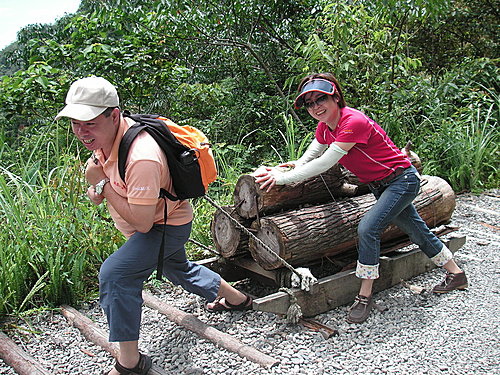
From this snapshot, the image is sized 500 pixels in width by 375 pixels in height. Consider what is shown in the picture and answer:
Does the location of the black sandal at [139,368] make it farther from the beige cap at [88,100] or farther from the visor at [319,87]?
the visor at [319,87]

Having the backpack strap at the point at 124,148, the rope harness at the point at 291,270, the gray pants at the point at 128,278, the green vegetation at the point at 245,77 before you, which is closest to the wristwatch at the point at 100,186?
the backpack strap at the point at 124,148

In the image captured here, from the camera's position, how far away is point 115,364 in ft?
9.80

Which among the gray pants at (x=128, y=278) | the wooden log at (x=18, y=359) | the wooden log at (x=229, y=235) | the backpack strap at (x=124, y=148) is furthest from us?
the wooden log at (x=229, y=235)

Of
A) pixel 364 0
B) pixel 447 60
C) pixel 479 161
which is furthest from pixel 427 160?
pixel 447 60

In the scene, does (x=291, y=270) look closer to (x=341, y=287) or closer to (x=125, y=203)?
(x=341, y=287)

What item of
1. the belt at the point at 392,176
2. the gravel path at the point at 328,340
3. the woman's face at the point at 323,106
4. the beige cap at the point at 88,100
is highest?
the beige cap at the point at 88,100

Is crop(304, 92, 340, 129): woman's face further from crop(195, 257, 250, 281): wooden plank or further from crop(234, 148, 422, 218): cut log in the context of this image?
crop(195, 257, 250, 281): wooden plank

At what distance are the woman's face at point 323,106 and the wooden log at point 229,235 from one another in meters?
0.99

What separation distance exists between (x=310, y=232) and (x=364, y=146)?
2.38 feet

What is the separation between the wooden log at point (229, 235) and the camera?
13.2 feet

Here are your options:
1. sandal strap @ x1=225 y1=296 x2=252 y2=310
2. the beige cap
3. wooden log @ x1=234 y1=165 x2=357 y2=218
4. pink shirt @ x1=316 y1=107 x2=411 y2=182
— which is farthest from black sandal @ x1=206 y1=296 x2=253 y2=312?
the beige cap

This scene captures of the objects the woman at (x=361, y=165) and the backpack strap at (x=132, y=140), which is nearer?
the backpack strap at (x=132, y=140)

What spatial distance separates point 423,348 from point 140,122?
218 cm

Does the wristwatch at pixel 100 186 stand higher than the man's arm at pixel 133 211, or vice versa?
the wristwatch at pixel 100 186
